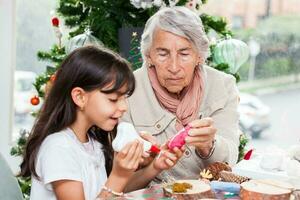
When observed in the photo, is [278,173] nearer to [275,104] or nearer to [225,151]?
[225,151]

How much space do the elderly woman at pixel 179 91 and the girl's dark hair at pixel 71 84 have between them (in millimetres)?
→ 324

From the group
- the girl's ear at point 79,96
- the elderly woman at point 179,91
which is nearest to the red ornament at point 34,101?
the elderly woman at point 179,91

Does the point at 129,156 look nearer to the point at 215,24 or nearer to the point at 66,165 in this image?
the point at 66,165

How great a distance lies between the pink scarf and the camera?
6.45ft

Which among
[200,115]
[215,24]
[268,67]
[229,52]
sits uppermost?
[215,24]

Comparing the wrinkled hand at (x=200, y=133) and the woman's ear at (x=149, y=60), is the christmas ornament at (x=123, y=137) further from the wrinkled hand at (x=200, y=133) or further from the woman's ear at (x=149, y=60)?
the woman's ear at (x=149, y=60)

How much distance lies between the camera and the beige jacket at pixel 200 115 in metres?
1.95

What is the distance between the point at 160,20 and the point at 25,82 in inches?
78.9

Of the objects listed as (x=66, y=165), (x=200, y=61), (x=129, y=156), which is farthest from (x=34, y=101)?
(x=129, y=156)

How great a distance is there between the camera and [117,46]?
8.65 ft

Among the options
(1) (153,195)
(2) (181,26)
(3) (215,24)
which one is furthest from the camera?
(3) (215,24)

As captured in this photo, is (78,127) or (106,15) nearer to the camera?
(78,127)

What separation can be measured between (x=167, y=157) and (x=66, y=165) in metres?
0.29

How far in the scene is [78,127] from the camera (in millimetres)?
1634
